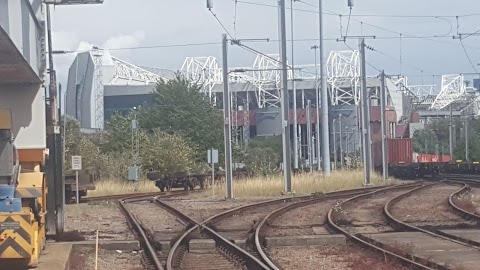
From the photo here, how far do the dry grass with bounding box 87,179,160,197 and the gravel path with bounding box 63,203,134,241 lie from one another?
1732 cm

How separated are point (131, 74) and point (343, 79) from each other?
33.5 m

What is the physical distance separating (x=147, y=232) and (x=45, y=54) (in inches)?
273

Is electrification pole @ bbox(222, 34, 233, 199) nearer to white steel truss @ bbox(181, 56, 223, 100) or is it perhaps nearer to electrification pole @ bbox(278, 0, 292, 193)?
electrification pole @ bbox(278, 0, 292, 193)

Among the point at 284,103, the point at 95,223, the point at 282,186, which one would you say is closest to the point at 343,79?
the point at 282,186

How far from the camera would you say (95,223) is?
25.2 meters

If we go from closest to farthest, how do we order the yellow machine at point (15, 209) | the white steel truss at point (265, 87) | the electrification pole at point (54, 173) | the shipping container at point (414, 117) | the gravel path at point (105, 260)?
the yellow machine at point (15, 209), the gravel path at point (105, 260), the electrification pole at point (54, 173), the white steel truss at point (265, 87), the shipping container at point (414, 117)

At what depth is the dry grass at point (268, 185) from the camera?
142ft

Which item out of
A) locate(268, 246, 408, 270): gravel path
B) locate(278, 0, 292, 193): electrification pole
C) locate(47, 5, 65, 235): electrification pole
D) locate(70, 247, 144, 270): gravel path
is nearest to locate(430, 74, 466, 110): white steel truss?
locate(278, 0, 292, 193): electrification pole

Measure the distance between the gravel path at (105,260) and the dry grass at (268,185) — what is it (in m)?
24.3

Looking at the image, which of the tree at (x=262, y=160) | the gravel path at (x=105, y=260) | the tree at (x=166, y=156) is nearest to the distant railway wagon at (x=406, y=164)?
the tree at (x=262, y=160)

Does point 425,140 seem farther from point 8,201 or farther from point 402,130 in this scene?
point 8,201

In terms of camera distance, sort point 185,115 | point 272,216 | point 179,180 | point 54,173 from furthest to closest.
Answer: point 185,115
point 179,180
point 272,216
point 54,173

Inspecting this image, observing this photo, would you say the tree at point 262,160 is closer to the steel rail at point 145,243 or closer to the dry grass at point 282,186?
the dry grass at point 282,186

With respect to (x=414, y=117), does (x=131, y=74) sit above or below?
above
